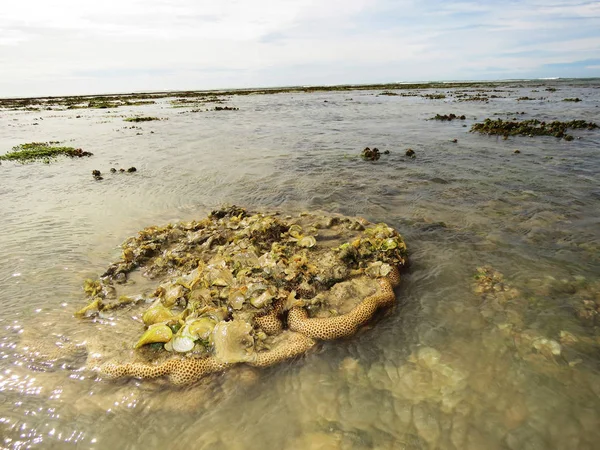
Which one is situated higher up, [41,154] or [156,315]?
[41,154]

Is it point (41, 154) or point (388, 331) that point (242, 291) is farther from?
point (41, 154)

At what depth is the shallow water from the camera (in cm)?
339

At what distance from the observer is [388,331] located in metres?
4.72

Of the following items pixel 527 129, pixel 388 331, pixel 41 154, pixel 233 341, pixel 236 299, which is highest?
pixel 527 129

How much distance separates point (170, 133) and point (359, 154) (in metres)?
15.4

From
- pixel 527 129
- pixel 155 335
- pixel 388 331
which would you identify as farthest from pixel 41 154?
pixel 527 129

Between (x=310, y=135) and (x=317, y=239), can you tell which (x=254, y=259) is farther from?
(x=310, y=135)

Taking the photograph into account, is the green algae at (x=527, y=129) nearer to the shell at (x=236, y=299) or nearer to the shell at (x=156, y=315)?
the shell at (x=236, y=299)

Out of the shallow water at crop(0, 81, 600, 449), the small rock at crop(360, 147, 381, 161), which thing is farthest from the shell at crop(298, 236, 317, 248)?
the small rock at crop(360, 147, 381, 161)

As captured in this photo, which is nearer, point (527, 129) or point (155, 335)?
point (155, 335)

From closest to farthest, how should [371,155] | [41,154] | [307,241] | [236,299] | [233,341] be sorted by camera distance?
[233,341] → [236,299] → [307,241] → [371,155] → [41,154]

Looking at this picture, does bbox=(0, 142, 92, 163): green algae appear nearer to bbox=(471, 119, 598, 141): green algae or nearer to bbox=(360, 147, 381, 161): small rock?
bbox=(360, 147, 381, 161): small rock

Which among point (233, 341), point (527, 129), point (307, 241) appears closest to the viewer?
point (233, 341)

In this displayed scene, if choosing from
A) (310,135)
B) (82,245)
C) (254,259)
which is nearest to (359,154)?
(310,135)
